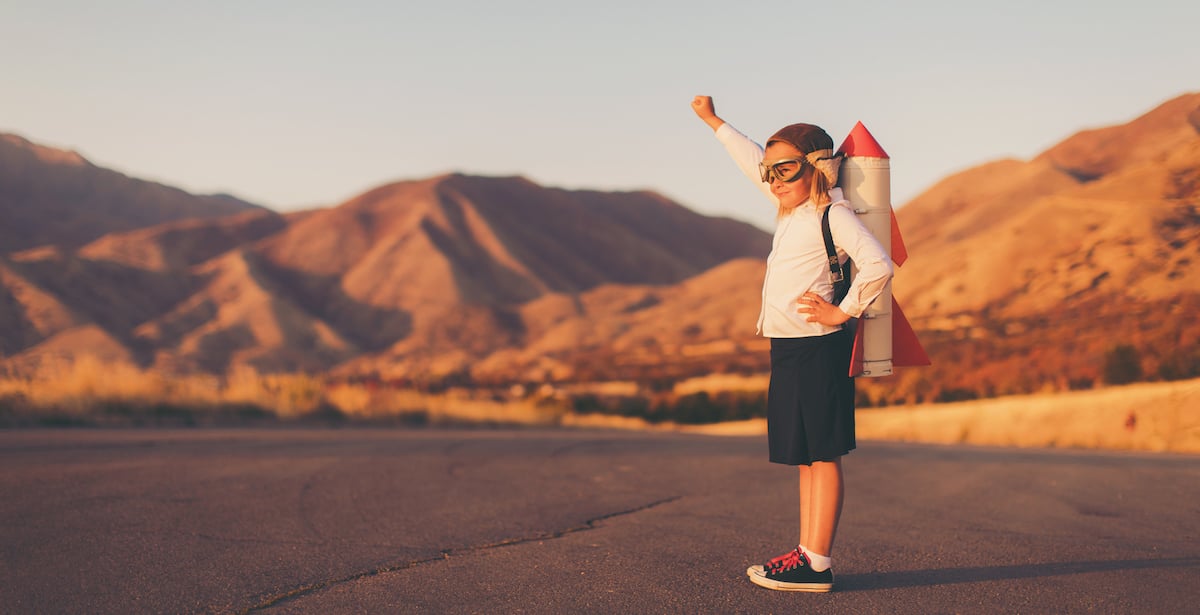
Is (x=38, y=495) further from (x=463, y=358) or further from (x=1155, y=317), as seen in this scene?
(x=463, y=358)

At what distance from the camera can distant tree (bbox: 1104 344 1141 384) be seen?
27000mm

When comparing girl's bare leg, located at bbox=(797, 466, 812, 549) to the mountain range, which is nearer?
girl's bare leg, located at bbox=(797, 466, 812, 549)

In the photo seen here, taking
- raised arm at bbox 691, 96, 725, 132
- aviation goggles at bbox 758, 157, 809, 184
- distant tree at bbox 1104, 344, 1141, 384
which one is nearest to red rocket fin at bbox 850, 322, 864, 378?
aviation goggles at bbox 758, 157, 809, 184

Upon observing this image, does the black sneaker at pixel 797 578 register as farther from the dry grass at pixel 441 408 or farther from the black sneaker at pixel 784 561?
the dry grass at pixel 441 408

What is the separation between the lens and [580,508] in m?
7.12

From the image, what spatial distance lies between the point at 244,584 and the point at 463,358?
3071 inches

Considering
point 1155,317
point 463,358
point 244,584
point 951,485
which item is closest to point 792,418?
point 244,584

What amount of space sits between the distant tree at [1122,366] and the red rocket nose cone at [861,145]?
25832 millimetres

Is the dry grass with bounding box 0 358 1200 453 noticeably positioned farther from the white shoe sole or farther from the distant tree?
the white shoe sole

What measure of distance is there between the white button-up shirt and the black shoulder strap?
2cm

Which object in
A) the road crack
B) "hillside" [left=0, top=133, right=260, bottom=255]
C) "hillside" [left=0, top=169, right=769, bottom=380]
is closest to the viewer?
the road crack

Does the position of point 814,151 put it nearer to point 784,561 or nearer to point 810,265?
point 810,265

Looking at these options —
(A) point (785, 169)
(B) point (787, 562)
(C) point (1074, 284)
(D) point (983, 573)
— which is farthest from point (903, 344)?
(C) point (1074, 284)

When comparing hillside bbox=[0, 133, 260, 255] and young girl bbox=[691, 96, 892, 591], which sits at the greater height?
hillside bbox=[0, 133, 260, 255]
